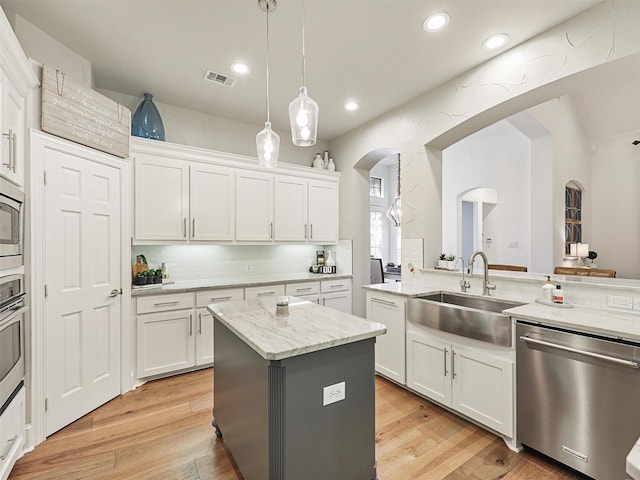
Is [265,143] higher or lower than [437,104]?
lower

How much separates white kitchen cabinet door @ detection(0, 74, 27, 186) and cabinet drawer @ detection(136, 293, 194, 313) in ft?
4.49

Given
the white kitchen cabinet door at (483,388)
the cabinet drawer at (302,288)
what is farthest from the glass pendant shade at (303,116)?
the cabinet drawer at (302,288)

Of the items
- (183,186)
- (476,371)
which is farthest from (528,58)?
(183,186)

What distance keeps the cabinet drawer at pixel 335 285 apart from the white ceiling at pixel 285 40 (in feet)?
7.62

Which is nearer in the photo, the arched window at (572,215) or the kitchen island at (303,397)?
the kitchen island at (303,397)

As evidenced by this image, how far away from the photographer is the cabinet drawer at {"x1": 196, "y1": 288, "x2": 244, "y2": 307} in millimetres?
3203

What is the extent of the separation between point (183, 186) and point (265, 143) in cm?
177

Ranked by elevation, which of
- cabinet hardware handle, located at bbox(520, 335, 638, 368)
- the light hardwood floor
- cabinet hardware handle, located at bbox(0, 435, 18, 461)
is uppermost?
cabinet hardware handle, located at bbox(520, 335, 638, 368)

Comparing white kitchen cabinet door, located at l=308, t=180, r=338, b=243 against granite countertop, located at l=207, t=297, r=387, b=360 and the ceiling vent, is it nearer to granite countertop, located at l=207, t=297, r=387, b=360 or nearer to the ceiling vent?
the ceiling vent

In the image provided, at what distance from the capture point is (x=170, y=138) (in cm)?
364

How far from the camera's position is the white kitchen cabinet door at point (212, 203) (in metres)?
3.40

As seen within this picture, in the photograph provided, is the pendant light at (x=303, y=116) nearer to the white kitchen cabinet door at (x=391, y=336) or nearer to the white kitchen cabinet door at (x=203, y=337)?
the white kitchen cabinet door at (x=391, y=336)

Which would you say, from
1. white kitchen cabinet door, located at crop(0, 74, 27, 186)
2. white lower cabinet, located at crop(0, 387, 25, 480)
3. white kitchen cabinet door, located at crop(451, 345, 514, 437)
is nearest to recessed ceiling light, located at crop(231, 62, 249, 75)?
white kitchen cabinet door, located at crop(0, 74, 27, 186)

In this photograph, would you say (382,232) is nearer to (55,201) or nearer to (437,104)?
(437,104)
